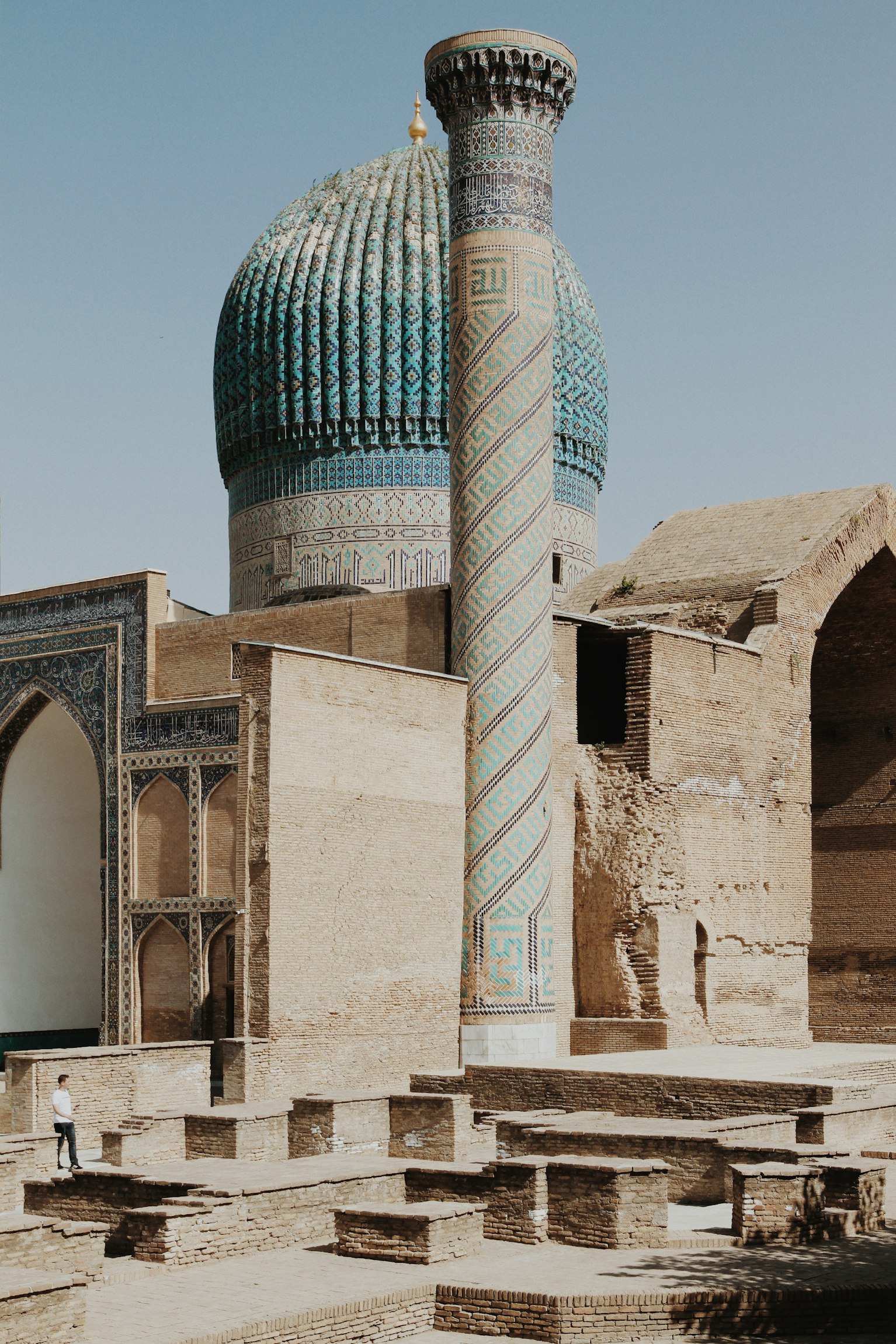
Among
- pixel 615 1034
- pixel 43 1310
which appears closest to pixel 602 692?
pixel 615 1034

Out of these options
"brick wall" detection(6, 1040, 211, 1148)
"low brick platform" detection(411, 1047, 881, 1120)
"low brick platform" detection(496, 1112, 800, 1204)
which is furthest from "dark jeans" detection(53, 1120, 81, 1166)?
"low brick platform" detection(411, 1047, 881, 1120)

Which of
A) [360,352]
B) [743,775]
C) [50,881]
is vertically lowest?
[50,881]

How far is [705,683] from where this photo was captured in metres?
13.1

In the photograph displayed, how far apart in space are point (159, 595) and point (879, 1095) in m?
6.39

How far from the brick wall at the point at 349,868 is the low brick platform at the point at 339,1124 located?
0.96 meters

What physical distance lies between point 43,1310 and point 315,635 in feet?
26.3

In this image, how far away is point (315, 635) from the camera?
13.1m

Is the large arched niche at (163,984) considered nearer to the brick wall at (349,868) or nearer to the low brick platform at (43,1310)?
the brick wall at (349,868)

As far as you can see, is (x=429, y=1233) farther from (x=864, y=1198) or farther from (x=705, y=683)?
(x=705, y=683)

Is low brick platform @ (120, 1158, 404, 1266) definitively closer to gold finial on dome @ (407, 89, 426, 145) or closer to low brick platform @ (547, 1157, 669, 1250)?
low brick platform @ (547, 1157, 669, 1250)

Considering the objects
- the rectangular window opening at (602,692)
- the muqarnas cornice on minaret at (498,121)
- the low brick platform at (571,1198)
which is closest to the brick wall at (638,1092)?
the low brick platform at (571,1198)

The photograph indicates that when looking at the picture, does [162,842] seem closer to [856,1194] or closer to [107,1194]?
[107,1194]

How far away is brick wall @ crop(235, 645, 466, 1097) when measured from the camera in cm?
1075

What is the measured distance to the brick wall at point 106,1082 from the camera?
1039cm
